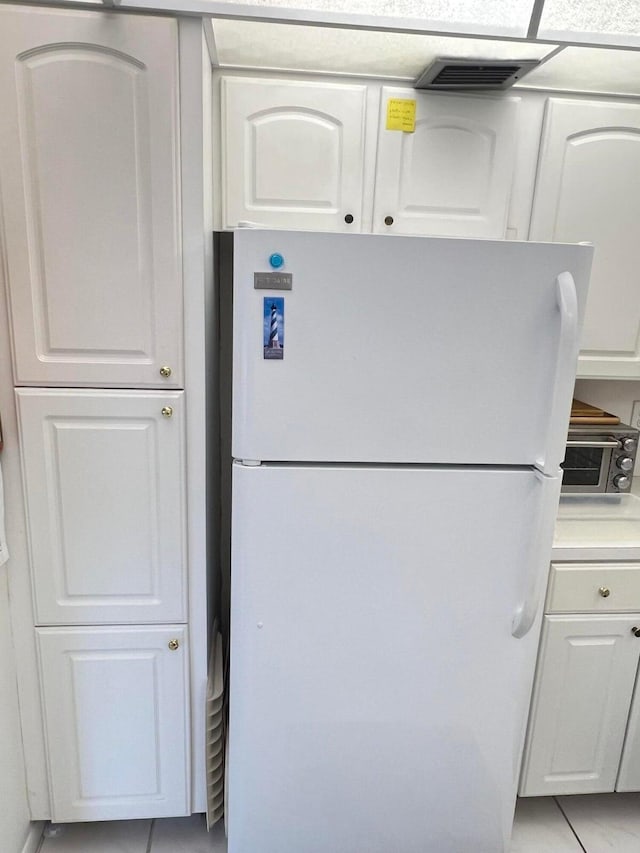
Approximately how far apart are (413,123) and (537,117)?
34 cm

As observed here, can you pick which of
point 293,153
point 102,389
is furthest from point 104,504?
point 293,153

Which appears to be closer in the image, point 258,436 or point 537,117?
point 258,436

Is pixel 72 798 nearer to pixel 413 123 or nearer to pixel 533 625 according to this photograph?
pixel 533 625

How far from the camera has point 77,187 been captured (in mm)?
1240

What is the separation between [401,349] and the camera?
3.93 ft

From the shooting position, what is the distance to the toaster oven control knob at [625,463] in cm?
174

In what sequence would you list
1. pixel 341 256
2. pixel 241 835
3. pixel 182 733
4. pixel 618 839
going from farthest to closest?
pixel 618 839
pixel 182 733
pixel 241 835
pixel 341 256

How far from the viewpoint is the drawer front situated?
157cm

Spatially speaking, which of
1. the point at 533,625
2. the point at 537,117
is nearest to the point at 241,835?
the point at 533,625

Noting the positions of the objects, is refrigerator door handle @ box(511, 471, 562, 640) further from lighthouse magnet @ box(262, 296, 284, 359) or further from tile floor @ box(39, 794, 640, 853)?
tile floor @ box(39, 794, 640, 853)

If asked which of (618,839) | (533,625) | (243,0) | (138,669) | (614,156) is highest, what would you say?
(243,0)

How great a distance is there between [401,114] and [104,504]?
1227mm

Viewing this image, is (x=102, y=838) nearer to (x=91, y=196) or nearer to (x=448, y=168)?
(x=91, y=196)

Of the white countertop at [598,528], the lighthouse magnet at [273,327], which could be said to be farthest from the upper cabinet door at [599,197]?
the lighthouse magnet at [273,327]
